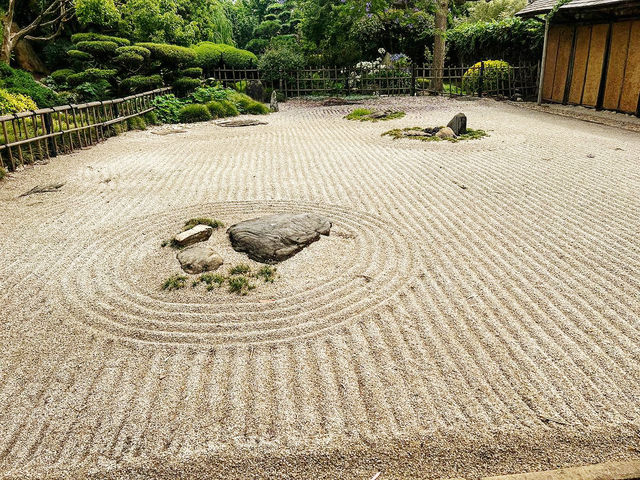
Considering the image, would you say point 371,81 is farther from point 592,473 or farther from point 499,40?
point 592,473

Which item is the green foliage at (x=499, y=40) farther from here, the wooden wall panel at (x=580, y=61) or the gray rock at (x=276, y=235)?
the gray rock at (x=276, y=235)

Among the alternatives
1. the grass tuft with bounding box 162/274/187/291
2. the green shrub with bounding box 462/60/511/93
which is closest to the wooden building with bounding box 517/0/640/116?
the green shrub with bounding box 462/60/511/93

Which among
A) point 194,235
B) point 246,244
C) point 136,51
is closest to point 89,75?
point 136,51

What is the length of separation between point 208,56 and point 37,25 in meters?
5.38

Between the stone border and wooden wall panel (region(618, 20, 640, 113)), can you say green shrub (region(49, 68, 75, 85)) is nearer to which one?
wooden wall panel (region(618, 20, 640, 113))

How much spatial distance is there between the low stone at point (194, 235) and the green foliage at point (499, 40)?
16.0m

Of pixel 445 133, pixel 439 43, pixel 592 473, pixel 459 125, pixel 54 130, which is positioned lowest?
pixel 592 473

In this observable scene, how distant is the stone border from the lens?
2.17m

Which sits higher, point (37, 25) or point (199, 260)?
point (37, 25)

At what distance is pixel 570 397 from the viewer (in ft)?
8.91

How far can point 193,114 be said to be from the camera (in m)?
14.1

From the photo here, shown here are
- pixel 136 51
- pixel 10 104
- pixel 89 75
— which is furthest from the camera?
pixel 136 51

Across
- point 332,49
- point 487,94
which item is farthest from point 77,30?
point 487,94

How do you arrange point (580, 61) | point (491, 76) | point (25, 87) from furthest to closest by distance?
point (491, 76) → point (580, 61) → point (25, 87)
